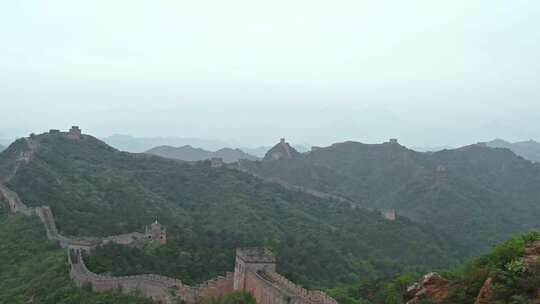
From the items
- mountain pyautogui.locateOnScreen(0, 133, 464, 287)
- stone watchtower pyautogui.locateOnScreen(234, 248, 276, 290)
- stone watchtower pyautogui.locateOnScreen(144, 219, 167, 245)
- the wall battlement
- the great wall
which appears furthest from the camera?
mountain pyautogui.locateOnScreen(0, 133, 464, 287)

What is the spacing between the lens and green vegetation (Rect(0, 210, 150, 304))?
43469 millimetres

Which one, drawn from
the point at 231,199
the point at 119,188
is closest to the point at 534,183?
the point at 231,199

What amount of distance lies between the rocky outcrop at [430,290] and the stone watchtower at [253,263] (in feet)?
49.4

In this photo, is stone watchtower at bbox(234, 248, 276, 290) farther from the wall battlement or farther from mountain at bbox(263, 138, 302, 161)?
mountain at bbox(263, 138, 302, 161)

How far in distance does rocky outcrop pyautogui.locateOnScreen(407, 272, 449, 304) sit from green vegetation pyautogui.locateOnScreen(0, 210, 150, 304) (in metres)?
19.7

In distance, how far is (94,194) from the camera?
77.5m

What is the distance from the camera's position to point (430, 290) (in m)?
25.6

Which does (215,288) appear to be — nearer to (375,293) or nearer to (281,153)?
(375,293)

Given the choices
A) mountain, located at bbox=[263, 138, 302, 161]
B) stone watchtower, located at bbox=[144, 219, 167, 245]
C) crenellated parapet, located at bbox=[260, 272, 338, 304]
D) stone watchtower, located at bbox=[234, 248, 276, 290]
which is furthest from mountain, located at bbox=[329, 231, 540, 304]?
mountain, located at bbox=[263, 138, 302, 161]

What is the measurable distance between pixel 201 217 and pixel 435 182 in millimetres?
70787

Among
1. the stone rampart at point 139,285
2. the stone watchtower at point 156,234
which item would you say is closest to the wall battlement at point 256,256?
the stone rampart at point 139,285

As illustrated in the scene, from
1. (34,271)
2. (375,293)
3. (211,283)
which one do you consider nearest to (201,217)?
(34,271)

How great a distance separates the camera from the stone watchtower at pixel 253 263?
40.5 m

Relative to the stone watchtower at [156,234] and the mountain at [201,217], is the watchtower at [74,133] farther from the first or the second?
the stone watchtower at [156,234]
